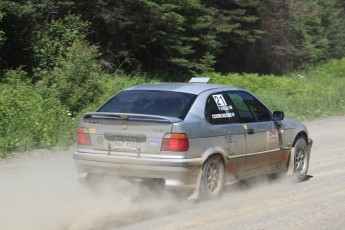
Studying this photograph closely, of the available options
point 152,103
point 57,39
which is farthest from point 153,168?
point 57,39

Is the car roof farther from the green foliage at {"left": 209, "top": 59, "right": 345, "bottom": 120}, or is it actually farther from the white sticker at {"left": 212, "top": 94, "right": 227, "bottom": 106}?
the green foliage at {"left": 209, "top": 59, "right": 345, "bottom": 120}

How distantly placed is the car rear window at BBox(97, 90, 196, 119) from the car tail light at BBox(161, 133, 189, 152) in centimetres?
37

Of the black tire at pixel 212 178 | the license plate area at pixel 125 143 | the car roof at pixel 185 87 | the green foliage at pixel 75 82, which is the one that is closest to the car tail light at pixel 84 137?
the license plate area at pixel 125 143

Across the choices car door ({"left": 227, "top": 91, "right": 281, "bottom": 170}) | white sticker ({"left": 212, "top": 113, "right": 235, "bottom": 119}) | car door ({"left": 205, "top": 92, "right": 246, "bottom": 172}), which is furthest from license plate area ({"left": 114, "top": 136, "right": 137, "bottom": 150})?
car door ({"left": 227, "top": 91, "right": 281, "bottom": 170})

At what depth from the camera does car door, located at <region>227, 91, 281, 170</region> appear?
348 inches

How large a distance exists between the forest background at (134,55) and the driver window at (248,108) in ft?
17.4

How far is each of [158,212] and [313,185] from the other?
311 cm

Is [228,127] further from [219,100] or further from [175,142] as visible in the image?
[175,142]

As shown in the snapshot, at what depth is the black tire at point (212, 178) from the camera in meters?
7.90

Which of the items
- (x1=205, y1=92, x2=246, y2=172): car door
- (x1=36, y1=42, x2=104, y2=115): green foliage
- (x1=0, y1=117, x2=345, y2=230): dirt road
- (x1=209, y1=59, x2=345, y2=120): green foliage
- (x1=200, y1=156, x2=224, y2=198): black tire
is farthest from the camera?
(x1=209, y1=59, x2=345, y2=120): green foliage

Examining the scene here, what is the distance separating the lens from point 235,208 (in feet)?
26.0

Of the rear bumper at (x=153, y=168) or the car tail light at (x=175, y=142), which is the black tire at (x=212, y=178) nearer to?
the rear bumper at (x=153, y=168)

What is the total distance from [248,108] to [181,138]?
1.94 meters

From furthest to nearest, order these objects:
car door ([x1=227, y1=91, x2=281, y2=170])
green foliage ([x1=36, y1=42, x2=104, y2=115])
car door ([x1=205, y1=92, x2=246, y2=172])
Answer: green foliage ([x1=36, y1=42, x2=104, y2=115])
car door ([x1=227, y1=91, x2=281, y2=170])
car door ([x1=205, y1=92, x2=246, y2=172])
